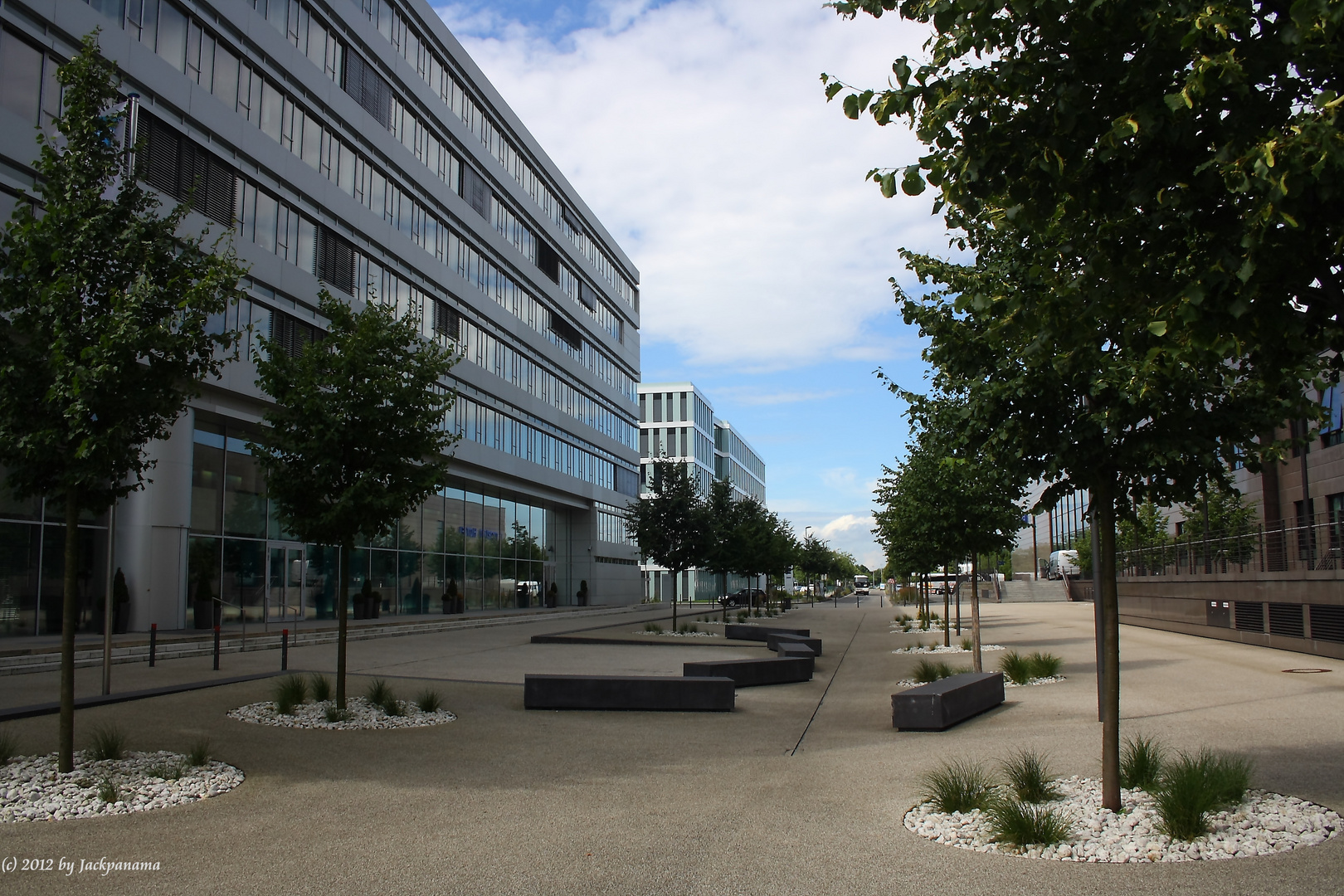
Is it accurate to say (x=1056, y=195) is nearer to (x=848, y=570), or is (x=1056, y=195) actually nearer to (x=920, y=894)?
(x=920, y=894)

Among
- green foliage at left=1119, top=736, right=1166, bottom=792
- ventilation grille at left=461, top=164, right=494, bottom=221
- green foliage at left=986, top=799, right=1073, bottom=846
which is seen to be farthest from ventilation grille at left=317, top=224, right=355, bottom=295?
green foliage at left=986, top=799, right=1073, bottom=846

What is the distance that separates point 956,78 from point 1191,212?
1298 millimetres

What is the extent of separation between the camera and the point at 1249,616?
984 inches

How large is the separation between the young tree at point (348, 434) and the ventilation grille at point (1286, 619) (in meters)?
19.6

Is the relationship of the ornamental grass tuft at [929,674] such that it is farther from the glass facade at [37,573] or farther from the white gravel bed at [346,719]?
the glass facade at [37,573]

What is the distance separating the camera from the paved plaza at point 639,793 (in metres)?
5.88

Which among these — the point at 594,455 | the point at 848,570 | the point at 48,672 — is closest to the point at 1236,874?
the point at 48,672

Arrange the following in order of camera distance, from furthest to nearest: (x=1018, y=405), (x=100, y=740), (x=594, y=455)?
(x=594, y=455) → (x=100, y=740) → (x=1018, y=405)

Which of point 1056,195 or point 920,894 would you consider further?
point 920,894

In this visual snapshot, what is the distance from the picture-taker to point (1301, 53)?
422 centimetres

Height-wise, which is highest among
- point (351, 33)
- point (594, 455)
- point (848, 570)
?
point (351, 33)

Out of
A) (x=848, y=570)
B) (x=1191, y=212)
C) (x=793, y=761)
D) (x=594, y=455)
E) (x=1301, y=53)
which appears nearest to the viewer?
(x=1301, y=53)

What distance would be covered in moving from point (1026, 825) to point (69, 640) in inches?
304

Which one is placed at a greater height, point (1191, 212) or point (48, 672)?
point (1191, 212)
